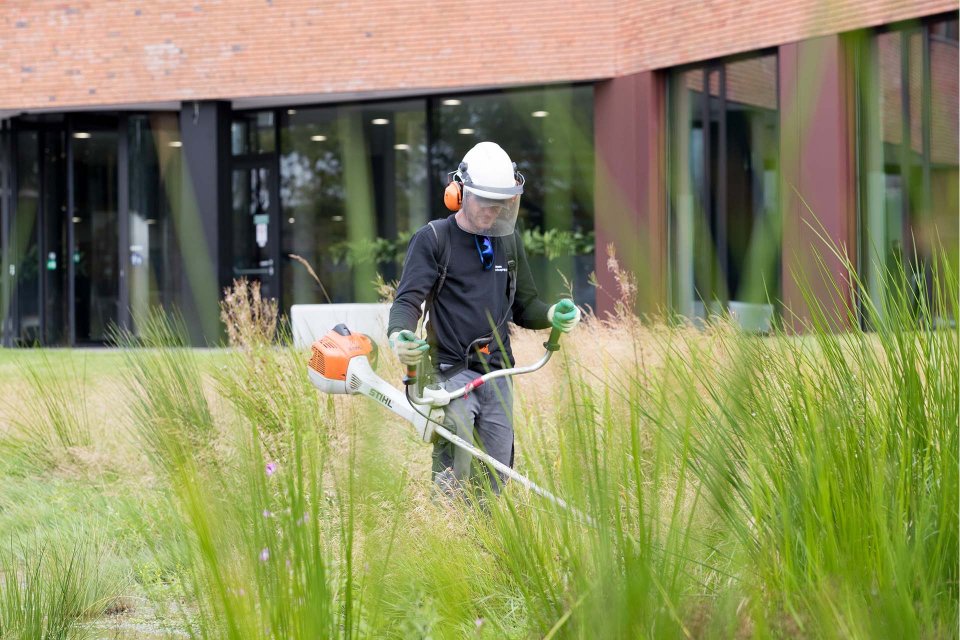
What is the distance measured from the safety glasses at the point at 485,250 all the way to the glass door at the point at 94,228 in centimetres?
1366

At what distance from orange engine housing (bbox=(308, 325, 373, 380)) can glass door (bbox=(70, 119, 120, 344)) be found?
45.5 feet

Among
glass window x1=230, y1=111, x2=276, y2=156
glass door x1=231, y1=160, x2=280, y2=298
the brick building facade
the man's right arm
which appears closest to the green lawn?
the man's right arm

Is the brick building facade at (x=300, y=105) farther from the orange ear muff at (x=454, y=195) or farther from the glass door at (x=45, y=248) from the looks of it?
the orange ear muff at (x=454, y=195)

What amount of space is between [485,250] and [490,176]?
1.30 ft

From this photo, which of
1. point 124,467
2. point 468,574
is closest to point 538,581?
point 468,574

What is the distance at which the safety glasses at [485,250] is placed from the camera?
13.1ft

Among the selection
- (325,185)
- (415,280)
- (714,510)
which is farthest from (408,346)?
(325,185)

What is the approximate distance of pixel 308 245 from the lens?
16.5 metres

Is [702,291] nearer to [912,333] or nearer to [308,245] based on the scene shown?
[912,333]

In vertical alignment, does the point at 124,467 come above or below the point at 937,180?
below

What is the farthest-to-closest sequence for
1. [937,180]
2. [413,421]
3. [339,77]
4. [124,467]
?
1. [339,77]
2. [124,467]
3. [413,421]
4. [937,180]

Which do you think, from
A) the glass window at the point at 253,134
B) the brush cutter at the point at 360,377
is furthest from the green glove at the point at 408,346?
the glass window at the point at 253,134

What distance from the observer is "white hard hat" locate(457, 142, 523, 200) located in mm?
3648

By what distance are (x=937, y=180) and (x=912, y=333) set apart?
35 centimetres
